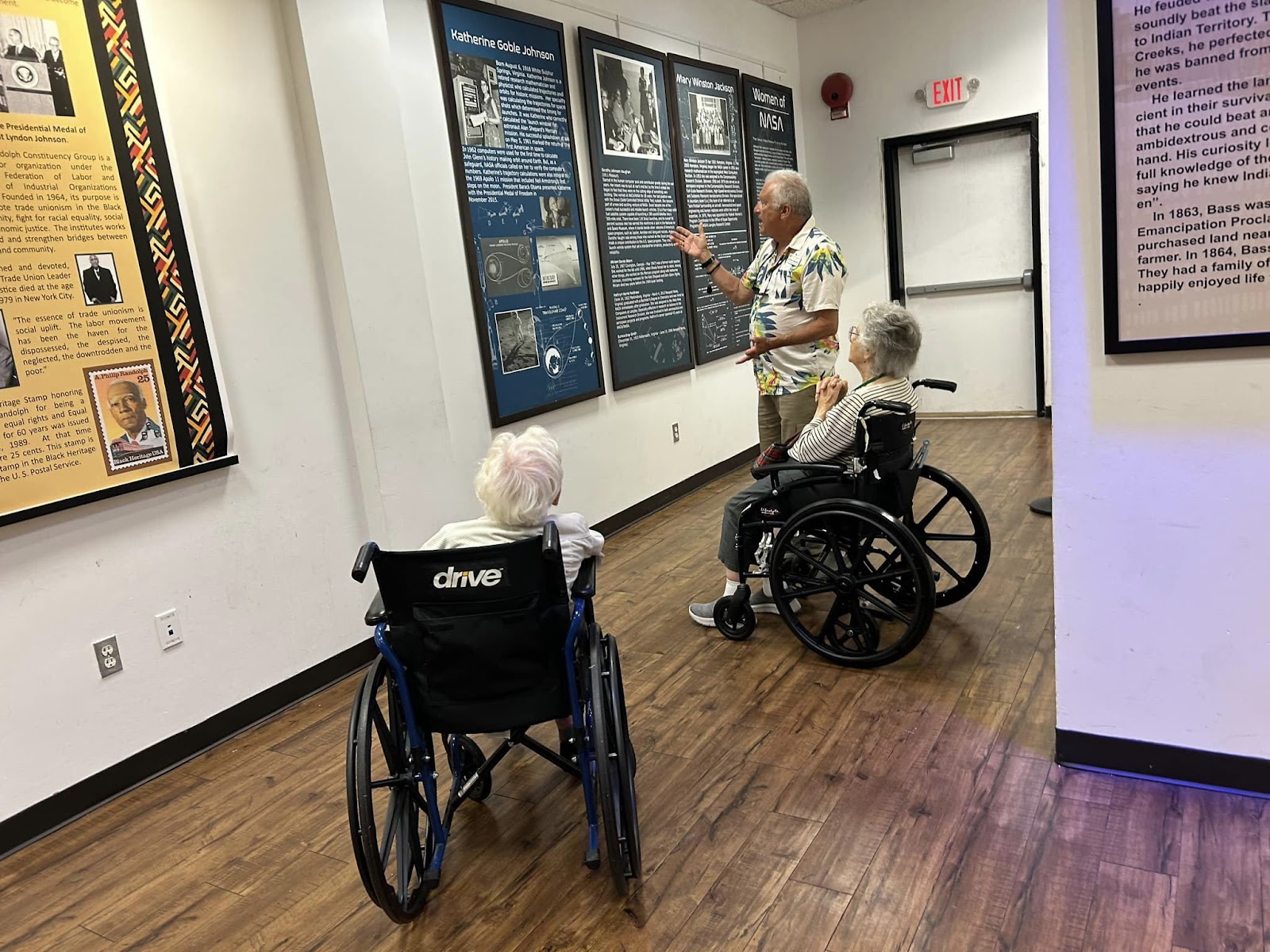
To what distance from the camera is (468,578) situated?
175 cm

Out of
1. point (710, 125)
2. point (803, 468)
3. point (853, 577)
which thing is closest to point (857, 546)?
point (853, 577)

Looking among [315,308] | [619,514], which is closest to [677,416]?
[619,514]

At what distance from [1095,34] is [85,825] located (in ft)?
9.82

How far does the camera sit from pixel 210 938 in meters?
1.89

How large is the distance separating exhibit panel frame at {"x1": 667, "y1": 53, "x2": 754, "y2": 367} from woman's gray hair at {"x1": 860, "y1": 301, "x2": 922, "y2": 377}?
2.32 m

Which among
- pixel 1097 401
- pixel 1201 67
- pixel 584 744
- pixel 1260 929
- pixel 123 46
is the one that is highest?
pixel 123 46

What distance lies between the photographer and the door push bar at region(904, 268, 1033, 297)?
5.92 meters

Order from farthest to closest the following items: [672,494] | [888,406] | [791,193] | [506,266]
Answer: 1. [672,494]
2. [506,266]
3. [791,193]
4. [888,406]

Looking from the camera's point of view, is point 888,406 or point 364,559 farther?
point 888,406

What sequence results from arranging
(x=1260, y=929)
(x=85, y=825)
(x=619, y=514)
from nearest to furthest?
(x=1260, y=929) → (x=85, y=825) → (x=619, y=514)

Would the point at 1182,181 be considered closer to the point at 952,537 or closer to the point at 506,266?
the point at 952,537

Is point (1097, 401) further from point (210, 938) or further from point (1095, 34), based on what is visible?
point (210, 938)

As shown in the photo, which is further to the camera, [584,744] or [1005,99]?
[1005,99]

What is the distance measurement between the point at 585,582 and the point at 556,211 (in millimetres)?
2510
